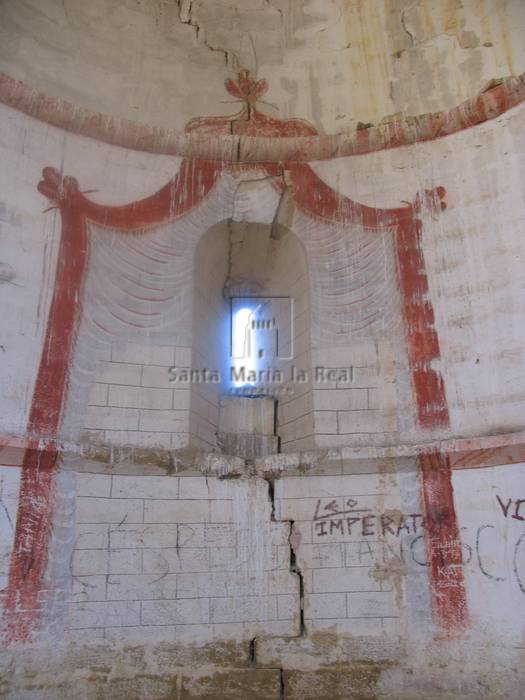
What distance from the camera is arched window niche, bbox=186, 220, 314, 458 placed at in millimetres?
6406

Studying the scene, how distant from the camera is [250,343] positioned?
7.18 m

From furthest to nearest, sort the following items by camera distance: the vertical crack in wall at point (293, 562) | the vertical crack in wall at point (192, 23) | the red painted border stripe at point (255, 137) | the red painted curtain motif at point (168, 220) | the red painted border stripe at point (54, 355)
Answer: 1. the vertical crack in wall at point (192, 23)
2. the red painted border stripe at point (255, 137)
3. the vertical crack in wall at point (293, 562)
4. the red painted curtain motif at point (168, 220)
5. the red painted border stripe at point (54, 355)

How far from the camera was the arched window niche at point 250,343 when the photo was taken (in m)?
6.41

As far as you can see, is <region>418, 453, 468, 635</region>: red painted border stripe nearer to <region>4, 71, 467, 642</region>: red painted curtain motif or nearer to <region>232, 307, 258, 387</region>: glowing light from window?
<region>4, 71, 467, 642</region>: red painted curtain motif

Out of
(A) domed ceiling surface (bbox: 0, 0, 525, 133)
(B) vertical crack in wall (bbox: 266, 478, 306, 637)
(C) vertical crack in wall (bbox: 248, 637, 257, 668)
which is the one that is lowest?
(C) vertical crack in wall (bbox: 248, 637, 257, 668)

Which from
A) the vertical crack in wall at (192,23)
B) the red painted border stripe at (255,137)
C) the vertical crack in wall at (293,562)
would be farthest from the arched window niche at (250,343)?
the vertical crack in wall at (192,23)

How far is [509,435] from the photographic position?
5.39 m

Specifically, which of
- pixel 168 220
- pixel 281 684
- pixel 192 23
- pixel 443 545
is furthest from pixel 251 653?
pixel 192 23

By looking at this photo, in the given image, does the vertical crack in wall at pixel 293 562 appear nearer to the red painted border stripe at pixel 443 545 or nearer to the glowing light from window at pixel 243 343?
the red painted border stripe at pixel 443 545

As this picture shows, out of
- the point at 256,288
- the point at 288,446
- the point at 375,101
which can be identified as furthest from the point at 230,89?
the point at 288,446

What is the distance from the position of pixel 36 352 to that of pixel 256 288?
2603 mm

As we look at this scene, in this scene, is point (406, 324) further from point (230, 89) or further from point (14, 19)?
point (14, 19)

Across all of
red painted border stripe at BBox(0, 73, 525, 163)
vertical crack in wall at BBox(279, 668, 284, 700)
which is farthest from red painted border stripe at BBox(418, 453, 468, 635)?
red painted border stripe at BBox(0, 73, 525, 163)

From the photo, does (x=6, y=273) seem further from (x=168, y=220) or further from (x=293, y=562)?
(x=293, y=562)
